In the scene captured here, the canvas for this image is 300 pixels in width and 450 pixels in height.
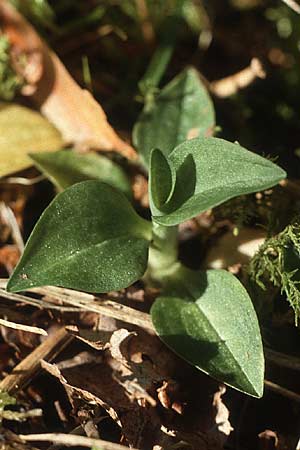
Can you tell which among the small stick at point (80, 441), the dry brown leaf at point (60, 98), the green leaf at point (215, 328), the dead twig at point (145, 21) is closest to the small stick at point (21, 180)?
the dry brown leaf at point (60, 98)

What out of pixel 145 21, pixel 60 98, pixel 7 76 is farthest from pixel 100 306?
pixel 145 21

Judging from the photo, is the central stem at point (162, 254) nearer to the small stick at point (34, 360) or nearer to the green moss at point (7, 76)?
the small stick at point (34, 360)

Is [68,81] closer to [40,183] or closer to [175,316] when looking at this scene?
[40,183]

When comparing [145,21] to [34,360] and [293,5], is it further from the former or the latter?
[34,360]

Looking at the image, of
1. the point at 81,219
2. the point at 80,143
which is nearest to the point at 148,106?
the point at 80,143

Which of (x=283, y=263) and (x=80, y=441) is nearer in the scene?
(x=80, y=441)

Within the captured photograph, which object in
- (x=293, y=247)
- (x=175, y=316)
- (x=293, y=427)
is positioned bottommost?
(x=293, y=427)
